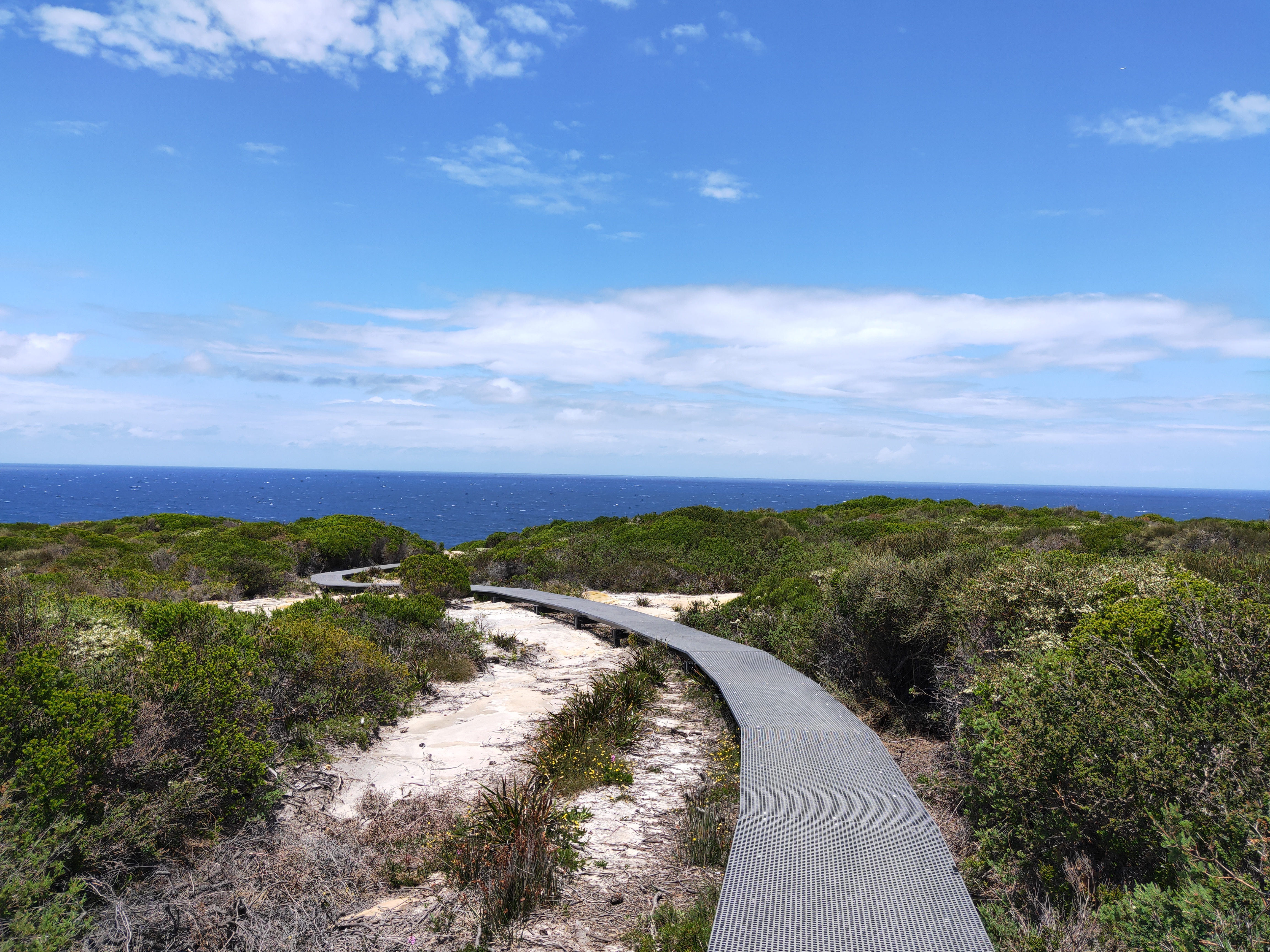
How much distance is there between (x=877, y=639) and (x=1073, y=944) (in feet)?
17.9

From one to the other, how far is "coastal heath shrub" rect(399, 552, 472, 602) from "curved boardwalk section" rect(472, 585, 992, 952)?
11.5 m

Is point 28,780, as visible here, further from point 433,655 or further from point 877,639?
point 877,639

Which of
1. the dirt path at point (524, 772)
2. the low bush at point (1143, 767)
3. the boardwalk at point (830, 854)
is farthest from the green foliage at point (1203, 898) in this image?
the dirt path at point (524, 772)

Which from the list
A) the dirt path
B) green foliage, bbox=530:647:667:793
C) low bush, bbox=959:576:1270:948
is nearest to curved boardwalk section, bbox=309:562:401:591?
the dirt path

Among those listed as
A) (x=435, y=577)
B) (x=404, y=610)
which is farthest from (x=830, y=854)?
(x=435, y=577)

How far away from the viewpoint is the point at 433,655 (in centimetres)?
1022

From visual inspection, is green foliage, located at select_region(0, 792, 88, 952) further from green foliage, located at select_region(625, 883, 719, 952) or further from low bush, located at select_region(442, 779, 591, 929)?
green foliage, located at select_region(625, 883, 719, 952)

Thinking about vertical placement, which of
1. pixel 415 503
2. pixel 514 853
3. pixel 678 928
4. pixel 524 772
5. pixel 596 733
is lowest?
pixel 415 503

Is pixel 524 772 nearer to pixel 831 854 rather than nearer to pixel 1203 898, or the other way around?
pixel 831 854

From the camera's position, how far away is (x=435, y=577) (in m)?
17.1

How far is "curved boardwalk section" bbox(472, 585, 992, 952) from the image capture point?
3.48m

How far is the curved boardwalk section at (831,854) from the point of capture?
348cm

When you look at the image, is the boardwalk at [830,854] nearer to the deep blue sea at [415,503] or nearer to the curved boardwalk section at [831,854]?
the curved boardwalk section at [831,854]

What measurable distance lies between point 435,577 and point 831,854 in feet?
47.3
